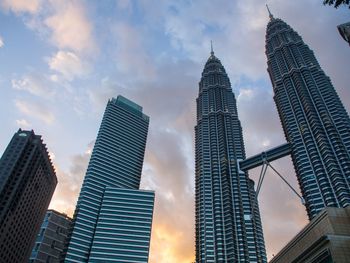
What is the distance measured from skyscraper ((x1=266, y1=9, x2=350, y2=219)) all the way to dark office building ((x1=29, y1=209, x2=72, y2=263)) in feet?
437

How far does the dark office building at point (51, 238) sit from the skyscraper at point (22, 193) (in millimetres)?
8610

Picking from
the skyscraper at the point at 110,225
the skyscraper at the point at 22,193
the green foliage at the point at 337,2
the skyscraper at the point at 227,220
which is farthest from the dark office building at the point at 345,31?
the skyscraper at the point at 110,225

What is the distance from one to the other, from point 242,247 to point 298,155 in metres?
55.6

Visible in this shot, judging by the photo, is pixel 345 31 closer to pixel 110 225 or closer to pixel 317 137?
pixel 317 137

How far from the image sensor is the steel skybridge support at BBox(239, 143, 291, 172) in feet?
349

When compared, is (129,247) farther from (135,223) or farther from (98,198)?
(98,198)

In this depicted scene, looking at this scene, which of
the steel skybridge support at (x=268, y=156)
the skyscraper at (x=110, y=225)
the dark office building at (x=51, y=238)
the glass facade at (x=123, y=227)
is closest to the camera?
the steel skybridge support at (x=268, y=156)

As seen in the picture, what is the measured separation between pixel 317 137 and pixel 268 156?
70.9m

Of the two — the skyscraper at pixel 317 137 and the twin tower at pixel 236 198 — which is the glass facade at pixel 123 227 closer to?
the twin tower at pixel 236 198

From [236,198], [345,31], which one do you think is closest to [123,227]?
[236,198]

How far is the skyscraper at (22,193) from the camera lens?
136 m

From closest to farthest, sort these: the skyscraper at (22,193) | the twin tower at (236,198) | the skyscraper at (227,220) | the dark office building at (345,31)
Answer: the dark office building at (345,31) → the skyscraper at (22,193) → the twin tower at (236,198) → the skyscraper at (227,220)

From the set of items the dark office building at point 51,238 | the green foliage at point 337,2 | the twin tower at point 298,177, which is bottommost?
the green foliage at point 337,2

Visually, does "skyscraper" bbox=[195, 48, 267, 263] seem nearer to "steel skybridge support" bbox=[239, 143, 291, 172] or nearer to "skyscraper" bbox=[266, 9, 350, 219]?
"skyscraper" bbox=[266, 9, 350, 219]
